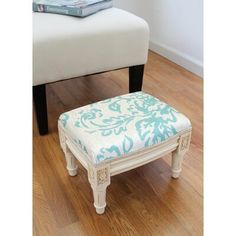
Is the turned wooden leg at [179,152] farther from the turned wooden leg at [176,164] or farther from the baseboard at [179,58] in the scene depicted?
the baseboard at [179,58]

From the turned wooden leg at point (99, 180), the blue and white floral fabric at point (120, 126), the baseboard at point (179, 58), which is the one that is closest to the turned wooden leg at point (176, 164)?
the blue and white floral fabric at point (120, 126)

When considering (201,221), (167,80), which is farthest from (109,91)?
(201,221)

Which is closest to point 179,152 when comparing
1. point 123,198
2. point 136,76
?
point 123,198

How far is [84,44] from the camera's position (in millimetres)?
1314

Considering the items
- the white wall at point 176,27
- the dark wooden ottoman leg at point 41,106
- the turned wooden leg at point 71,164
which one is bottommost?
the turned wooden leg at point 71,164

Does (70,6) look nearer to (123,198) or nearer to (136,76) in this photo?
(136,76)

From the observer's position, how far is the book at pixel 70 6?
1.37 meters

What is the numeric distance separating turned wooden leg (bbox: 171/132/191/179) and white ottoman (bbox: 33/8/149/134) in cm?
57

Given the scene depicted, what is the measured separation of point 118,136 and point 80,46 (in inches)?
21.7

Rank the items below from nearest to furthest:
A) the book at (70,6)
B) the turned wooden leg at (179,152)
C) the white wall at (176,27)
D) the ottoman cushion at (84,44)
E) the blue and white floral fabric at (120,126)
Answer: the blue and white floral fabric at (120,126), the turned wooden leg at (179,152), the ottoman cushion at (84,44), the book at (70,6), the white wall at (176,27)

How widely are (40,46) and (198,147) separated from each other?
787mm

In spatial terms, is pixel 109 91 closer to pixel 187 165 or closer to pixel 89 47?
pixel 89 47

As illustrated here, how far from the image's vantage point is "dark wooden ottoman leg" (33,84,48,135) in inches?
52.0

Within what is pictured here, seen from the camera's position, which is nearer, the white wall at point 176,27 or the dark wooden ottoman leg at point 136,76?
the dark wooden ottoman leg at point 136,76
